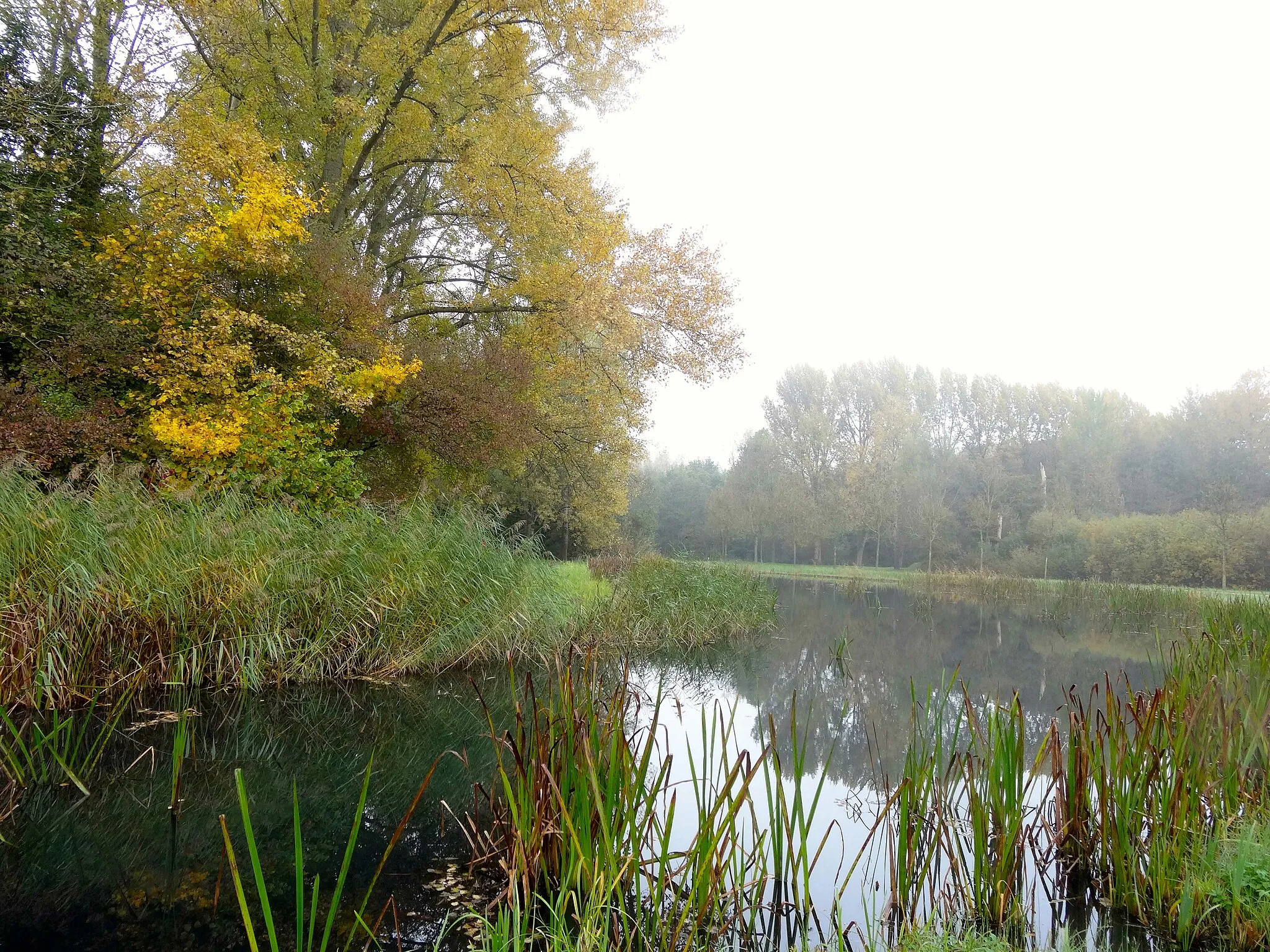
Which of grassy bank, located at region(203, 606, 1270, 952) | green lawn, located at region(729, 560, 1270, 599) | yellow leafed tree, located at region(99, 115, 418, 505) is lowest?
green lawn, located at region(729, 560, 1270, 599)

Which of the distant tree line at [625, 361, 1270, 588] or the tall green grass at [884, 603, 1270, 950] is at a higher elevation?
the distant tree line at [625, 361, 1270, 588]

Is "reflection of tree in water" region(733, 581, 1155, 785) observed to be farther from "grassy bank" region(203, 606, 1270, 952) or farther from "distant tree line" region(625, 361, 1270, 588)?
"distant tree line" region(625, 361, 1270, 588)

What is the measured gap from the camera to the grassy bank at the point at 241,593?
456 cm

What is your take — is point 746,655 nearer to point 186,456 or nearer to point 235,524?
point 235,524

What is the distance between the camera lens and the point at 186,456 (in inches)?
324

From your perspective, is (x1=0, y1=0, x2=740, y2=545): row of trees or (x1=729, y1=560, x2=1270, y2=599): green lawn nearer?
(x1=0, y1=0, x2=740, y2=545): row of trees

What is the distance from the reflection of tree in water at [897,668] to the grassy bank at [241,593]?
6.93 ft

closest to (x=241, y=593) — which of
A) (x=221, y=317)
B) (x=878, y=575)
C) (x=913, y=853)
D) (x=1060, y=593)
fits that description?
(x=221, y=317)

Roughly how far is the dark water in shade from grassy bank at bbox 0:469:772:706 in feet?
1.12

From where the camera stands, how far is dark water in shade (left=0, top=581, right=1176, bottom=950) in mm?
2518

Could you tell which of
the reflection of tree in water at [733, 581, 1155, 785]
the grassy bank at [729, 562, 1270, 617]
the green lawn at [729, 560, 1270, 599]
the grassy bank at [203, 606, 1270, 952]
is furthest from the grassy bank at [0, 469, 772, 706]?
the green lawn at [729, 560, 1270, 599]

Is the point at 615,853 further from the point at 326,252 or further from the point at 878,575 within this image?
the point at 878,575

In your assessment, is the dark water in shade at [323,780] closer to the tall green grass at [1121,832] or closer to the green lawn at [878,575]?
the tall green grass at [1121,832]

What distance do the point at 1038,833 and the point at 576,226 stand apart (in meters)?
11.4
